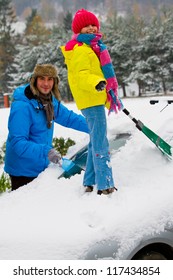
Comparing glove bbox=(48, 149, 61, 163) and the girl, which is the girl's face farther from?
glove bbox=(48, 149, 61, 163)

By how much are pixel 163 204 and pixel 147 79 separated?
87.8 feet

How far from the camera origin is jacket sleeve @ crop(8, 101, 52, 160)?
11.7 feet

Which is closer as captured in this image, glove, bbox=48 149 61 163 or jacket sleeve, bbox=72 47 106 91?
jacket sleeve, bbox=72 47 106 91

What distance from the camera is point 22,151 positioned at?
3.59 m

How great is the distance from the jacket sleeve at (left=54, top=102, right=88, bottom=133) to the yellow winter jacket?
43.9 inches

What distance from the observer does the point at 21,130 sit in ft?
12.0

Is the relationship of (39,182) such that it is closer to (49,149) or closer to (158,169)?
(49,149)

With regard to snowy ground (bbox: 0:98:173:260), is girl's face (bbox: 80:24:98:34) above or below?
above

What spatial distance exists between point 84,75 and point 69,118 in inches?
54.6

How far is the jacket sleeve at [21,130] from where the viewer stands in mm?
3574

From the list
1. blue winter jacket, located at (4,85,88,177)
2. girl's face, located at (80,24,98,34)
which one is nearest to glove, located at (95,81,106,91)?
girl's face, located at (80,24,98,34)

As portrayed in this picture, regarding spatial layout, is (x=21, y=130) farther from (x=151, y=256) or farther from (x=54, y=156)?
(x=151, y=256)

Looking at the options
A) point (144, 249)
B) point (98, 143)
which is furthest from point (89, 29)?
point (144, 249)
